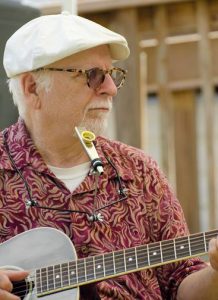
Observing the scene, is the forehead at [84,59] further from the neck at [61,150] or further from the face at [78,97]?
the neck at [61,150]

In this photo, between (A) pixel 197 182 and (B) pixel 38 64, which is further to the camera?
(A) pixel 197 182

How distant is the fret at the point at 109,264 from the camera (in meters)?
2.72

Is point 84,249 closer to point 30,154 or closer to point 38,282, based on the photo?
point 38,282

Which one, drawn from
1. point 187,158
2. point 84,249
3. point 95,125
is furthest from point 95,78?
point 187,158

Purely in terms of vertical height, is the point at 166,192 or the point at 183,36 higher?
the point at 183,36

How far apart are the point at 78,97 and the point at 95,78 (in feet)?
0.26

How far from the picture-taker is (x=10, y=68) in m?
3.13

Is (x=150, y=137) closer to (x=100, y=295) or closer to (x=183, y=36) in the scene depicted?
(x=183, y=36)

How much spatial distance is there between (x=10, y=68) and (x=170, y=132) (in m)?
1.42

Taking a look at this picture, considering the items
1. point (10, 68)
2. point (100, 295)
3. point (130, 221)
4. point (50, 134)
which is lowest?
point (100, 295)

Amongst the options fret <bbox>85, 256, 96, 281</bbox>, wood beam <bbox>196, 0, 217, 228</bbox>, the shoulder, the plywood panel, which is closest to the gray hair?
the shoulder

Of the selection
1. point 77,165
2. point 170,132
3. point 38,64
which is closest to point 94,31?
point 38,64

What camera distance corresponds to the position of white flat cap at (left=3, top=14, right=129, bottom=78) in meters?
2.97

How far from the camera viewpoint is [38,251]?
281 cm
